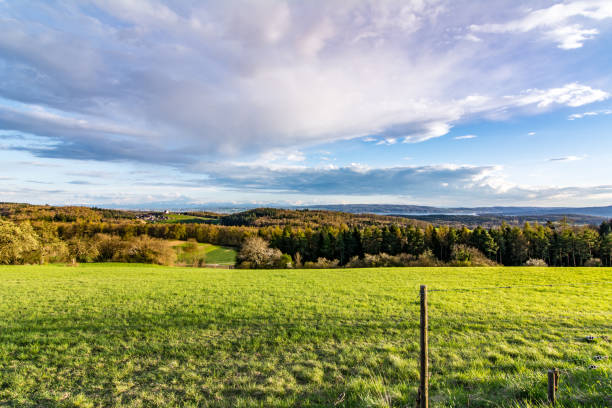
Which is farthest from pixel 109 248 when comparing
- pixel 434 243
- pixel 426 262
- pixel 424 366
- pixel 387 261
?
pixel 434 243

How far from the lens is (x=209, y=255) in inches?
2768

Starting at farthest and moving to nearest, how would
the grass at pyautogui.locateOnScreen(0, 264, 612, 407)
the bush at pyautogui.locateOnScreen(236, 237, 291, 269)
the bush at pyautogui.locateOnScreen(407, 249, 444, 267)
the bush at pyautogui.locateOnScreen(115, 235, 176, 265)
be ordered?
1. the bush at pyautogui.locateOnScreen(236, 237, 291, 269)
2. the bush at pyautogui.locateOnScreen(115, 235, 176, 265)
3. the bush at pyautogui.locateOnScreen(407, 249, 444, 267)
4. the grass at pyautogui.locateOnScreen(0, 264, 612, 407)

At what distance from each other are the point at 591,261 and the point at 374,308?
6611 centimetres

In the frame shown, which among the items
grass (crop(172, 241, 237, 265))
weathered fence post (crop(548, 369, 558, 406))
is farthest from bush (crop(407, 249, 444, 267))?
weathered fence post (crop(548, 369, 558, 406))

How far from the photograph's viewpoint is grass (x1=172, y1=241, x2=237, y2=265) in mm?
60656

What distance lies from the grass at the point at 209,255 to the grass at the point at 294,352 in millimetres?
51134

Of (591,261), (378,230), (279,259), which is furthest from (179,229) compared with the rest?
(591,261)

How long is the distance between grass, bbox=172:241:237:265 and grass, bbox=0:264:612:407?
168 ft

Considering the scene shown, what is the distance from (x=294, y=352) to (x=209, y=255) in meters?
69.5

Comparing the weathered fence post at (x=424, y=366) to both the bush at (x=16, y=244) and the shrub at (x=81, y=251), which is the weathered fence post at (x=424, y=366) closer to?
the bush at (x=16, y=244)

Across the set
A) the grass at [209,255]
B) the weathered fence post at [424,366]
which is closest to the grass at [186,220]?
the grass at [209,255]

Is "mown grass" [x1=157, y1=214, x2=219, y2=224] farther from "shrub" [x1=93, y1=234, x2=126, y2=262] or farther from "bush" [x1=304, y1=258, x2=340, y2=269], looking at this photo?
"bush" [x1=304, y1=258, x2=340, y2=269]

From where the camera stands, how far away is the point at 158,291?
15133 mm

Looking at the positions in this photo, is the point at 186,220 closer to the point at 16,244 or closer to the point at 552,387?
the point at 16,244
